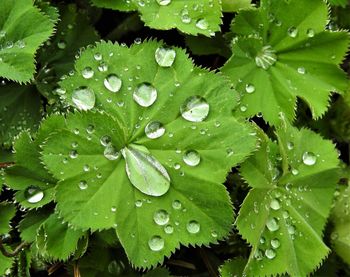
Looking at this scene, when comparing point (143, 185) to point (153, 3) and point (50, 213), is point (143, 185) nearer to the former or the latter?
point (50, 213)

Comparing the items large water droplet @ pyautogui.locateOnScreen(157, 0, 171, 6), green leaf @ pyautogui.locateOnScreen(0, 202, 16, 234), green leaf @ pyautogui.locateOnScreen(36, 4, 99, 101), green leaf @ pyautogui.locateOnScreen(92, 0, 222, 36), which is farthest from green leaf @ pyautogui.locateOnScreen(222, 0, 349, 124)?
green leaf @ pyautogui.locateOnScreen(0, 202, 16, 234)

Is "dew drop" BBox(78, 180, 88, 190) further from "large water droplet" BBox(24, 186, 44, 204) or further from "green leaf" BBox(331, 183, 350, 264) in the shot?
"green leaf" BBox(331, 183, 350, 264)

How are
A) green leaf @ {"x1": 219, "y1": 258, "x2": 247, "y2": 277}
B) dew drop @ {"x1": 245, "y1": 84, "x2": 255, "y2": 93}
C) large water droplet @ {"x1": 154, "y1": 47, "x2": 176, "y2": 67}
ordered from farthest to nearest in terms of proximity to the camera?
dew drop @ {"x1": 245, "y1": 84, "x2": 255, "y2": 93}, green leaf @ {"x1": 219, "y1": 258, "x2": 247, "y2": 277}, large water droplet @ {"x1": 154, "y1": 47, "x2": 176, "y2": 67}

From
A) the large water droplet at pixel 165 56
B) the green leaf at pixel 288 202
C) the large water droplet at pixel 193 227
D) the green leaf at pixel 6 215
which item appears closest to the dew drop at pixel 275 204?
the green leaf at pixel 288 202

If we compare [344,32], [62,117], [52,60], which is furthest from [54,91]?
[344,32]

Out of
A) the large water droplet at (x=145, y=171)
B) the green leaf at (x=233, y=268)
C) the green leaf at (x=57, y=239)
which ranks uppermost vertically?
the large water droplet at (x=145, y=171)

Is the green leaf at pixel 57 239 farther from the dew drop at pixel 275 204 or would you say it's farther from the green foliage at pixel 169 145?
the dew drop at pixel 275 204
